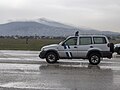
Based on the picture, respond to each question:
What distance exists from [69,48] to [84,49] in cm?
86

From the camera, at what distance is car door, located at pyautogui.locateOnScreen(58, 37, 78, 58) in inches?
698

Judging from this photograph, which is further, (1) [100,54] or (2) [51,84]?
(1) [100,54]

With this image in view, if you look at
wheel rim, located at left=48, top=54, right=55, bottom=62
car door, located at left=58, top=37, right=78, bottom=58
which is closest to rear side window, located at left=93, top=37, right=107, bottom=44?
car door, located at left=58, top=37, right=78, bottom=58

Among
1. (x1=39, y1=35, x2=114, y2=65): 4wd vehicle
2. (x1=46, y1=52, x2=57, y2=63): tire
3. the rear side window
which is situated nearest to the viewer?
(x1=39, y1=35, x2=114, y2=65): 4wd vehicle

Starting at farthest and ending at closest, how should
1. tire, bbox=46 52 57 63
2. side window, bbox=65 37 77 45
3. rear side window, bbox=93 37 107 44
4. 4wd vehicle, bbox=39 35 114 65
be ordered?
tire, bbox=46 52 57 63 < side window, bbox=65 37 77 45 < rear side window, bbox=93 37 107 44 < 4wd vehicle, bbox=39 35 114 65

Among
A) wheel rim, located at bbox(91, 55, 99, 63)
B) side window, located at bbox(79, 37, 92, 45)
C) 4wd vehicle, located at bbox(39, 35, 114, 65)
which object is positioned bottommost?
wheel rim, located at bbox(91, 55, 99, 63)

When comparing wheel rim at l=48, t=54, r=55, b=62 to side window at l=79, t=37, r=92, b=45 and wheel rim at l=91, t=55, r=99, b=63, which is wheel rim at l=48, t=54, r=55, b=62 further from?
wheel rim at l=91, t=55, r=99, b=63

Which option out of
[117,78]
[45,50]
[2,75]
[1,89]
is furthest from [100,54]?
[1,89]

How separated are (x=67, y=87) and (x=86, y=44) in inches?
322

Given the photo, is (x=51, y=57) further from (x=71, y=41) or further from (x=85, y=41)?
(x=85, y=41)

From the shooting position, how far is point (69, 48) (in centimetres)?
1773

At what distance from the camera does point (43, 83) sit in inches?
416

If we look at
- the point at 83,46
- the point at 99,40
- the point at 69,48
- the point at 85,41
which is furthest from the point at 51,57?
the point at 99,40

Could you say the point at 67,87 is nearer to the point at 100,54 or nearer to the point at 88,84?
the point at 88,84
